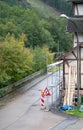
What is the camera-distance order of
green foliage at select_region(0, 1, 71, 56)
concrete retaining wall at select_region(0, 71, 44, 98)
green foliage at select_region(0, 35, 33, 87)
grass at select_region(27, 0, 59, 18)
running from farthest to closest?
grass at select_region(27, 0, 59, 18) → green foliage at select_region(0, 1, 71, 56) → concrete retaining wall at select_region(0, 71, 44, 98) → green foliage at select_region(0, 35, 33, 87)

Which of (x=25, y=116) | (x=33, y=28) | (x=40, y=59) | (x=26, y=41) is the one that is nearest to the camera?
(x=25, y=116)

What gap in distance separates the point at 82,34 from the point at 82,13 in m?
2.75

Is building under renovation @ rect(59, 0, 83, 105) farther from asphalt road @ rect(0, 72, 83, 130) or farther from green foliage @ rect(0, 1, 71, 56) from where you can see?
green foliage @ rect(0, 1, 71, 56)

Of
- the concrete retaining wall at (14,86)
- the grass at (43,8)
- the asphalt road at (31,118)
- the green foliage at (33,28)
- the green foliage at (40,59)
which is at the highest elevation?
the grass at (43,8)

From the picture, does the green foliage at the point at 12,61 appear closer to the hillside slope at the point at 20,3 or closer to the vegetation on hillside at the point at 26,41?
the vegetation on hillside at the point at 26,41

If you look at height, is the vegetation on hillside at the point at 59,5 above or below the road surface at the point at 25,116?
above

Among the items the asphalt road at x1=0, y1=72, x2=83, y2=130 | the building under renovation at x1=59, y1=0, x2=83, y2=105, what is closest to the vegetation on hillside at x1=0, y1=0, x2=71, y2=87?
the asphalt road at x1=0, y1=72, x2=83, y2=130

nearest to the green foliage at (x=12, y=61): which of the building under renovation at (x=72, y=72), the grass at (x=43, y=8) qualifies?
the building under renovation at (x=72, y=72)

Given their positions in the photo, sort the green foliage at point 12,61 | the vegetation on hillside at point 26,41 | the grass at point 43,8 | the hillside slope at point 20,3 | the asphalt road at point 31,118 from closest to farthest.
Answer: the asphalt road at point 31,118, the green foliage at point 12,61, the vegetation on hillside at point 26,41, the hillside slope at point 20,3, the grass at point 43,8

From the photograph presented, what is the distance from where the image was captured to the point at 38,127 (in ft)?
91.7

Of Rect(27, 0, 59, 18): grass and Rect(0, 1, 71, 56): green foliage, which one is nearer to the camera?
Rect(0, 1, 71, 56): green foliage

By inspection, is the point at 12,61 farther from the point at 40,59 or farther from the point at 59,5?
the point at 59,5

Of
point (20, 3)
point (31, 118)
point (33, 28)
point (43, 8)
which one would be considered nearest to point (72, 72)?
point (31, 118)

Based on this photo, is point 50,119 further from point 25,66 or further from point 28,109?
point 25,66
